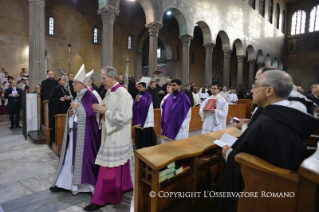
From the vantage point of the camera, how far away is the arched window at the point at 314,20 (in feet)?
87.8

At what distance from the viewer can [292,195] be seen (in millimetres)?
1207

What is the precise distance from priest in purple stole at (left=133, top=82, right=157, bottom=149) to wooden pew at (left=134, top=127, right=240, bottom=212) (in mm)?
2462

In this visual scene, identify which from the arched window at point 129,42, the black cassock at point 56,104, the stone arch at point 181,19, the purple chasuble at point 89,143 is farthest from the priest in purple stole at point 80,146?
the arched window at point 129,42

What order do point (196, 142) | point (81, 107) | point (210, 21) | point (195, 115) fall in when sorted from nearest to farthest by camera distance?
point (196, 142), point (81, 107), point (195, 115), point (210, 21)

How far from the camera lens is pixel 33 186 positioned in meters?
3.35

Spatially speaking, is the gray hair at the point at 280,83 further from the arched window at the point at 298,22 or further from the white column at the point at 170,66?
the arched window at the point at 298,22

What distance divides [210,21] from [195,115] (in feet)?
31.9

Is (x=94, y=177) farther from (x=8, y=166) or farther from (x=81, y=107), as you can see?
(x=8, y=166)

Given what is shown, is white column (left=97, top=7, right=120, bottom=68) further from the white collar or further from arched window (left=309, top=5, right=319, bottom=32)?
arched window (left=309, top=5, right=319, bottom=32)

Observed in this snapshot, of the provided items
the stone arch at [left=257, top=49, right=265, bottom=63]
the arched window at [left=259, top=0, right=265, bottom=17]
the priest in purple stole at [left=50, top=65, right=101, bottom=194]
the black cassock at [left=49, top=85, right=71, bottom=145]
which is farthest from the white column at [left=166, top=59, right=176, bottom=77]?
the priest in purple stole at [left=50, top=65, right=101, bottom=194]

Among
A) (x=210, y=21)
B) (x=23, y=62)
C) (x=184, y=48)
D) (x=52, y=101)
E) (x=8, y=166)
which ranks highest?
(x=210, y=21)

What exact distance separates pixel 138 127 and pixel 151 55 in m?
7.22

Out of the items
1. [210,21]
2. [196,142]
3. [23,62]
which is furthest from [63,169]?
[210,21]

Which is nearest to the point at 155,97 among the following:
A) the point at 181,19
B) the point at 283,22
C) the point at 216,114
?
the point at 216,114
